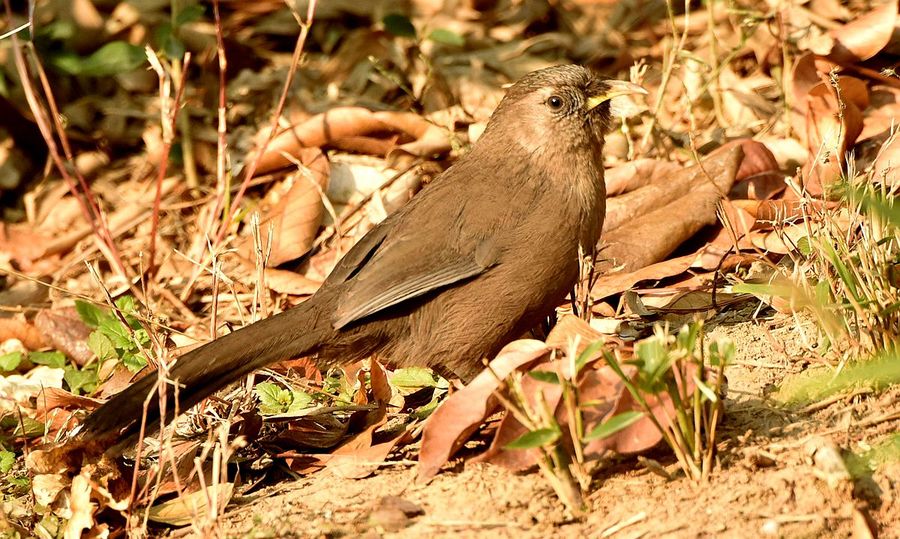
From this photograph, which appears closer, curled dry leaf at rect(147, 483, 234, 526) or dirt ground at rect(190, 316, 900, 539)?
dirt ground at rect(190, 316, 900, 539)

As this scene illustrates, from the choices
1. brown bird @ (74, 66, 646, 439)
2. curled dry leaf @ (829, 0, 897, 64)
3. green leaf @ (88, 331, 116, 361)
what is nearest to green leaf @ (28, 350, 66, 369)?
green leaf @ (88, 331, 116, 361)

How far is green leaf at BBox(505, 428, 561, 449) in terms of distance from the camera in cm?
271

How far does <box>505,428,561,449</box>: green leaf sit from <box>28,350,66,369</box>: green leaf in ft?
10.0

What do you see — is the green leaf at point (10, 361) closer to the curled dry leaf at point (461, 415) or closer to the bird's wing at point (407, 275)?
the bird's wing at point (407, 275)

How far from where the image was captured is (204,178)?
6508mm

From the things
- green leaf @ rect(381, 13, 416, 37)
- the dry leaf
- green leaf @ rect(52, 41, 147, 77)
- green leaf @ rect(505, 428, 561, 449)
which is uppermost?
green leaf @ rect(381, 13, 416, 37)

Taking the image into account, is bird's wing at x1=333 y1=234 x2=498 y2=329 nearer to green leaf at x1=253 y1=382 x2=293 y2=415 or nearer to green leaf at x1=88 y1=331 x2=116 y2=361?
green leaf at x1=253 y1=382 x2=293 y2=415

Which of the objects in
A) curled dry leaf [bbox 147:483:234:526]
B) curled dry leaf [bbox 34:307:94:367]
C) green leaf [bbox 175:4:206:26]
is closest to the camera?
curled dry leaf [bbox 147:483:234:526]

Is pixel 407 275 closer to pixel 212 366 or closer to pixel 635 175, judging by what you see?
pixel 212 366

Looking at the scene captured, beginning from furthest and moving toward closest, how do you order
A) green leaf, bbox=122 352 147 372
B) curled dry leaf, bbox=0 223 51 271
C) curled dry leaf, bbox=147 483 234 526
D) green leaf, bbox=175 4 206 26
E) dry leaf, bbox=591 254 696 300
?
curled dry leaf, bbox=0 223 51 271 → green leaf, bbox=175 4 206 26 → green leaf, bbox=122 352 147 372 → dry leaf, bbox=591 254 696 300 → curled dry leaf, bbox=147 483 234 526

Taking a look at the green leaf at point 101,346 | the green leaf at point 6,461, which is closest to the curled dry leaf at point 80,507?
the green leaf at point 6,461

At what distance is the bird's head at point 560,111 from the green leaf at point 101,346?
1.77 m

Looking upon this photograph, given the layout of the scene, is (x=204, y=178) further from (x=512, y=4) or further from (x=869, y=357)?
(x=869, y=357)

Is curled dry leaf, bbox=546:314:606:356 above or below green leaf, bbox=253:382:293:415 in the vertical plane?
above
